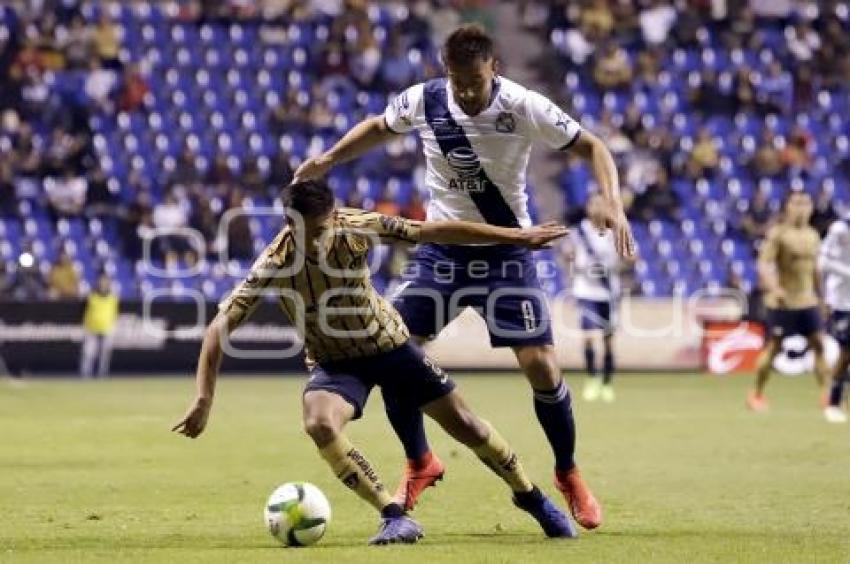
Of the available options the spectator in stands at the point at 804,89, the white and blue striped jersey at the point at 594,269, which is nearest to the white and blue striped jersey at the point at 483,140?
the white and blue striped jersey at the point at 594,269

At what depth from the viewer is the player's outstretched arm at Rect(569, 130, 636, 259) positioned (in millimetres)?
9102

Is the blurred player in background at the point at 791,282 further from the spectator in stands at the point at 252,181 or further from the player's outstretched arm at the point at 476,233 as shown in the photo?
the spectator in stands at the point at 252,181

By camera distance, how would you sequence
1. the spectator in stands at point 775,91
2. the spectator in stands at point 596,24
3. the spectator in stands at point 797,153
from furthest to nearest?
the spectator in stands at point 596,24 < the spectator in stands at point 775,91 < the spectator in stands at point 797,153

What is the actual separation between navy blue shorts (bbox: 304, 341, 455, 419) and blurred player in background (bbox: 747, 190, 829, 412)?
10986mm

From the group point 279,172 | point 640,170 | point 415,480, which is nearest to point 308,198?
point 415,480

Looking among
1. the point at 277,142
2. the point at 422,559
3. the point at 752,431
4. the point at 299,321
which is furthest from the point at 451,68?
the point at 277,142

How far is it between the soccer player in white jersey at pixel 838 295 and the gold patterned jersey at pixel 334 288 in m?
10.5

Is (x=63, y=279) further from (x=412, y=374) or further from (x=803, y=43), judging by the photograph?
(x=412, y=374)

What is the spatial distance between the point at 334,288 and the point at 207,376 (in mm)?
823

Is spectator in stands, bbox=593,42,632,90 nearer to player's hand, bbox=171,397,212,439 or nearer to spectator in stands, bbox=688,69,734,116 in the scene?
spectator in stands, bbox=688,69,734,116

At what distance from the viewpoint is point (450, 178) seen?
10281mm

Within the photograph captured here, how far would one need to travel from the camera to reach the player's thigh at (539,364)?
10.0 m

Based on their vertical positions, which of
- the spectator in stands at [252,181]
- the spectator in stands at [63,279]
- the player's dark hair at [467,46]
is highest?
the player's dark hair at [467,46]

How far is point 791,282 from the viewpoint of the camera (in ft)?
66.1
